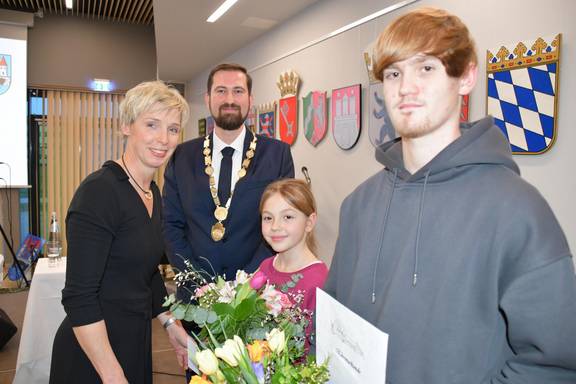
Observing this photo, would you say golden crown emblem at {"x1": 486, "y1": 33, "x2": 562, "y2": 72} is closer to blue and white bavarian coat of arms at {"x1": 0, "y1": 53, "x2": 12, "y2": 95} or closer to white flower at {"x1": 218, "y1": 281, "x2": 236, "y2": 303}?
white flower at {"x1": 218, "y1": 281, "x2": 236, "y2": 303}

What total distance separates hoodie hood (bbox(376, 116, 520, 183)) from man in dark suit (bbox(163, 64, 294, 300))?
1256 millimetres

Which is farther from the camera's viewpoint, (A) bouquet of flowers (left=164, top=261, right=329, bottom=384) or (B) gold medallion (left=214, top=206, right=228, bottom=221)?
(B) gold medallion (left=214, top=206, right=228, bottom=221)

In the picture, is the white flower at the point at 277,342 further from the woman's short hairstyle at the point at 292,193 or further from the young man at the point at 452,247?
the woman's short hairstyle at the point at 292,193

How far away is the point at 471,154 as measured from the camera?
0.93 m

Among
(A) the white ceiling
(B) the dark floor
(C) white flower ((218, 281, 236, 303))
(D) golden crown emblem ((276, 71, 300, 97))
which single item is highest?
(A) the white ceiling

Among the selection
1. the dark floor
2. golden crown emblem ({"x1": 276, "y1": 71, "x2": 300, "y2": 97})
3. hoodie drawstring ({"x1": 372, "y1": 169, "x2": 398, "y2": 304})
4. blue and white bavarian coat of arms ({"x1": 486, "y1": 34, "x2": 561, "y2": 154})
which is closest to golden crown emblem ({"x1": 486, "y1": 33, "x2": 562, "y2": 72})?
blue and white bavarian coat of arms ({"x1": 486, "y1": 34, "x2": 561, "y2": 154})

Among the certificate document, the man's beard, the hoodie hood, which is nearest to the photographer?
the certificate document

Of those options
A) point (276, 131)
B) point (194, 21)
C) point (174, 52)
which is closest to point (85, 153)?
point (174, 52)

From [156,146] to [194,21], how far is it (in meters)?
4.15

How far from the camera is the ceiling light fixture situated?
4.61m

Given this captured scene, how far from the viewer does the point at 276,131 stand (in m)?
5.17

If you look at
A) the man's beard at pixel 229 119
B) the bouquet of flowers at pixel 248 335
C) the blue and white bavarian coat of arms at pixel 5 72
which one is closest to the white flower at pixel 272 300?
the bouquet of flowers at pixel 248 335

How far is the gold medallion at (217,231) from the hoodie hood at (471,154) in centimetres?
126

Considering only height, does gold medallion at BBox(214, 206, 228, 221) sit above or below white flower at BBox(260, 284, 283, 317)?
above
